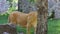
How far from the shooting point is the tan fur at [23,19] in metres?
3.85

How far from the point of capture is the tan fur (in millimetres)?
3852

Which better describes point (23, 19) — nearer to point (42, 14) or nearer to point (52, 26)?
point (52, 26)

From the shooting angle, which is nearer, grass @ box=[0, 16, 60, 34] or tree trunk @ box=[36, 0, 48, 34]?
tree trunk @ box=[36, 0, 48, 34]

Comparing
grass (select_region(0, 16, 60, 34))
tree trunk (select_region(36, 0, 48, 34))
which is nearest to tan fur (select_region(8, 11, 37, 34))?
grass (select_region(0, 16, 60, 34))

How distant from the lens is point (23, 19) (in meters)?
4.06

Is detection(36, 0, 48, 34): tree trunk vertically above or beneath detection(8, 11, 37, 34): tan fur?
above

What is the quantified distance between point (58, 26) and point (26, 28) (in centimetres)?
89

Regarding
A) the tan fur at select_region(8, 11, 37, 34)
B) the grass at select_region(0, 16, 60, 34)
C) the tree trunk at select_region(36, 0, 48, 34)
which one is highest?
the tree trunk at select_region(36, 0, 48, 34)

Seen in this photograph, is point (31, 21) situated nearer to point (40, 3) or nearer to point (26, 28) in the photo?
point (26, 28)

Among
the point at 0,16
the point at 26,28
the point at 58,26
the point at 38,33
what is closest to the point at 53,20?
the point at 58,26

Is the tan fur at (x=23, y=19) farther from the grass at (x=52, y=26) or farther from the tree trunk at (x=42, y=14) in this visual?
the tree trunk at (x=42, y=14)

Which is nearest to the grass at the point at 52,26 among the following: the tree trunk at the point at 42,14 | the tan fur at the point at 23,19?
the tan fur at the point at 23,19

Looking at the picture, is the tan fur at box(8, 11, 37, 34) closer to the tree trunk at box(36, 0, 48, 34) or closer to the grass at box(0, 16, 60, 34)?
the grass at box(0, 16, 60, 34)

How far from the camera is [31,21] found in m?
3.85
